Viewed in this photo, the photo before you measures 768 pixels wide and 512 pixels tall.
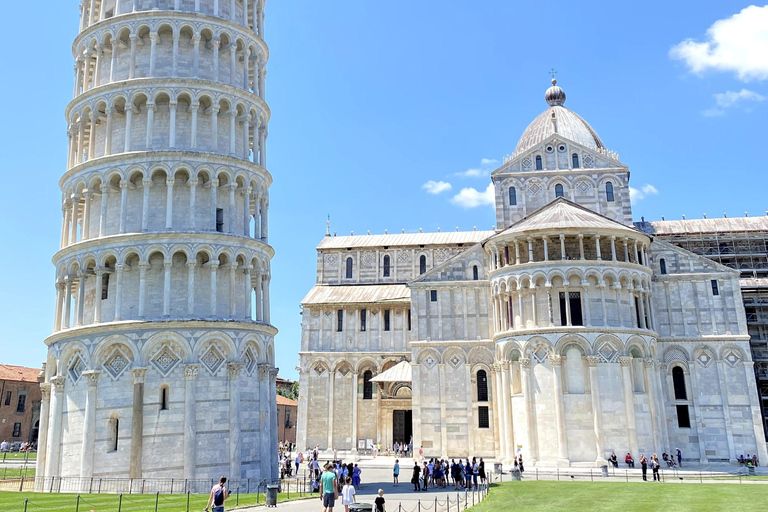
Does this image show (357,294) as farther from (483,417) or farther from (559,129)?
(559,129)

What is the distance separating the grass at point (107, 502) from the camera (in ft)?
69.6

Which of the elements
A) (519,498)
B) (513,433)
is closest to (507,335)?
(513,433)

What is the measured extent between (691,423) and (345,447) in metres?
26.5

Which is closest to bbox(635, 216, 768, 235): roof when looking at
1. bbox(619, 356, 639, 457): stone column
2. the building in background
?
bbox(619, 356, 639, 457): stone column

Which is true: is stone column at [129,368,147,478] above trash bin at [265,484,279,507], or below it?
above

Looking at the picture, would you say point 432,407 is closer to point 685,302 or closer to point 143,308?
point 685,302

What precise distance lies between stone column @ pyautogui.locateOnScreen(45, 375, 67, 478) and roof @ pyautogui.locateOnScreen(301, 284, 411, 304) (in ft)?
93.6

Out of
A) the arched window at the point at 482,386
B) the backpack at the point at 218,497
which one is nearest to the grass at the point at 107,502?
the backpack at the point at 218,497

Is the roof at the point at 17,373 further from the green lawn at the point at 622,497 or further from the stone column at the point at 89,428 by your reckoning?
the green lawn at the point at 622,497

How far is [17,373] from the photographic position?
6806cm

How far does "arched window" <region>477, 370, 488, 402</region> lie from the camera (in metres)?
46.1

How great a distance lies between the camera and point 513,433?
139ft

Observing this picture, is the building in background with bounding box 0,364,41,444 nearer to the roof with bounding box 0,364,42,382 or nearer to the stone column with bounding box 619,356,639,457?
the roof with bounding box 0,364,42,382

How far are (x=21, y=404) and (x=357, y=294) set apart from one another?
36.2 metres
